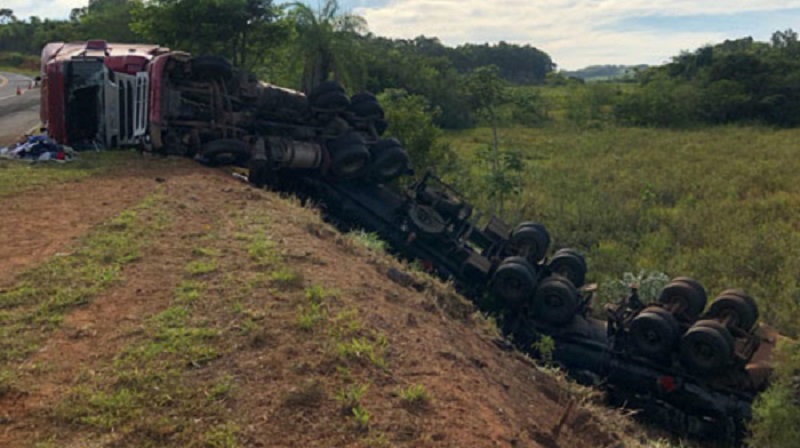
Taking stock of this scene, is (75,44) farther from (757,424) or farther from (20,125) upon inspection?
(757,424)

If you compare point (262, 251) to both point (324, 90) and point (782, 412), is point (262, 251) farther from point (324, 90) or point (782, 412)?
point (324, 90)

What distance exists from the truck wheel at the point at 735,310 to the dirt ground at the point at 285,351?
4.24 metres

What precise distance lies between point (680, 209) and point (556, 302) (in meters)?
10.5

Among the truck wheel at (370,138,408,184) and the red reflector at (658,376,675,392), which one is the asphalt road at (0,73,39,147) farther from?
the red reflector at (658,376,675,392)

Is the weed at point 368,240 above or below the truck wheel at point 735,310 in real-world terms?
above

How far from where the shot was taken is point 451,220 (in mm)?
12109

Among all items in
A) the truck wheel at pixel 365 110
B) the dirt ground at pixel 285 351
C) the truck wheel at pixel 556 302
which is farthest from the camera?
the truck wheel at pixel 365 110

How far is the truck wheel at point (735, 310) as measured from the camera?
10.3 meters

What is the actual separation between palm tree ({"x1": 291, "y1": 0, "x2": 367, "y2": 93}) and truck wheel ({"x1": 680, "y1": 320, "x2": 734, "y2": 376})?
13654 mm

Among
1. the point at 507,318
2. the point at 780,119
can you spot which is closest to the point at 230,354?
the point at 507,318

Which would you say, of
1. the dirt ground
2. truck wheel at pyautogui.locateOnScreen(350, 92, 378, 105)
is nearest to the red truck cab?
the dirt ground

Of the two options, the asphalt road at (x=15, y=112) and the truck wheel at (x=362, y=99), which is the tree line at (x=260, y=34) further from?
the truck wheel at (x=362, y=99)

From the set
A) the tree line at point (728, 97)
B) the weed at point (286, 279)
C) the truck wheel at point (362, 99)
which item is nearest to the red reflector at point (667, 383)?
the weed at point (286, 279)

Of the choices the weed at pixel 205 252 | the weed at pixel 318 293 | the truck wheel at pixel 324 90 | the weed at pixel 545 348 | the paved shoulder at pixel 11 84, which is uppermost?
the truck wheel at pixel 324 90
